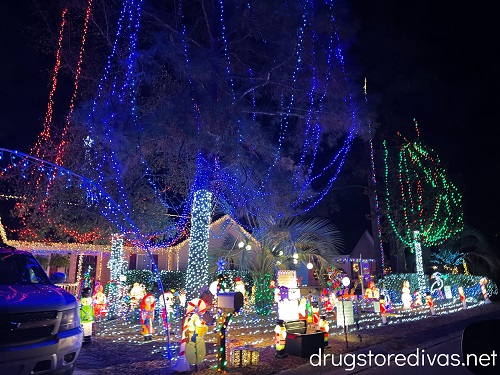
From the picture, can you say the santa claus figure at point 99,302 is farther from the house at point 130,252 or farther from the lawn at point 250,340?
the house at point 130,252

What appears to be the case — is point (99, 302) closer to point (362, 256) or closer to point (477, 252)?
point (477, 252)

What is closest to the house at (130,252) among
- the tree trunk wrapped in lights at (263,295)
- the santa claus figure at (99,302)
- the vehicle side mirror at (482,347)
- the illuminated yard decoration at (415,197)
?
the tree trunk wrapped in lights at (263,295)

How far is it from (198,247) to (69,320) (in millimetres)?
7293

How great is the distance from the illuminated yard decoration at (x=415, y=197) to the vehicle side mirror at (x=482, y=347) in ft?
67.6

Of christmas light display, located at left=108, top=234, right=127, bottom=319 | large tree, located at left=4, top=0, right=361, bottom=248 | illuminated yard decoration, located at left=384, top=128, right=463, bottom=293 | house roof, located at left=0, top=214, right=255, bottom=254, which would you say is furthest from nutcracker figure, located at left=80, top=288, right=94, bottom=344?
illuminated yard decoration, located at left=384, top=128, right=463, bottom=293

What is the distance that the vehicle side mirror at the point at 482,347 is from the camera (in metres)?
2.09

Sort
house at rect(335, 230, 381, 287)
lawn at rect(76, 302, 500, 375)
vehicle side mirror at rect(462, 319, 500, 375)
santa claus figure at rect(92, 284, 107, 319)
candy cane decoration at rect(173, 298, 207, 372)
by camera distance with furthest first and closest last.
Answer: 1. house at rect(335, 230, 381, 287)
2. santa claus figure at rect(92, 284, 107, 319)
3. lawn at rect(76, 302, 500, 375)
4. candy cane decoration at rect(173, 298, 207, 372)
5. vehicle side mirror at rect(462, 319, 500, 375)

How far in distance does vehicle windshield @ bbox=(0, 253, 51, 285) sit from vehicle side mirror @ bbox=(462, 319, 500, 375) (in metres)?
5.35

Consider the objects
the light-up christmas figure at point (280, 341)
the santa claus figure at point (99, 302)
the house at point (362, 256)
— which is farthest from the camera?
the house at point (362, 256)

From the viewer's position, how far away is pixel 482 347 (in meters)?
2.18

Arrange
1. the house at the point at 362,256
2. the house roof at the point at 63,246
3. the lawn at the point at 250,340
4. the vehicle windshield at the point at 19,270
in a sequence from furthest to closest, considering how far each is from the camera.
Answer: the house at the point at 362,256
the house roof at the point at 63,246
the lawn at the point at 250,340
the vehicle windshield at the point at 19,270

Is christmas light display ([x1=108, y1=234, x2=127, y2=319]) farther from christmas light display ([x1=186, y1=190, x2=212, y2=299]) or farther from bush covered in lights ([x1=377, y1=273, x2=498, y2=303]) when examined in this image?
bush covered in lights ([x1=377, y1=273, x2=498, y2=303])

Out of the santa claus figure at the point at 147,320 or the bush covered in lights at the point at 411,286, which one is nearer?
the santa claus figure at the point at 147,320

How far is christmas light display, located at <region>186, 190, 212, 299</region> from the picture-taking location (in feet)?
39.7
